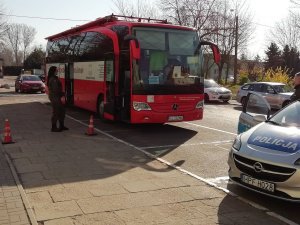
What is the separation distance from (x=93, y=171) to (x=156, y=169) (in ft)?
3.94

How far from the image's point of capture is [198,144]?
35.2 ft

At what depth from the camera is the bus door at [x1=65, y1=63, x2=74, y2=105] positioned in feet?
59.5

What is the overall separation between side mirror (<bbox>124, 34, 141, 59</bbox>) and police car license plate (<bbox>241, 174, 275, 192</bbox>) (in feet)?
18.6

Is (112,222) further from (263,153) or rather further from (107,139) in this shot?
(107,139)

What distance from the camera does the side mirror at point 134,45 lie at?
10.9 metres

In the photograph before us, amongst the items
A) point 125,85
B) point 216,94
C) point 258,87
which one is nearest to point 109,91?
point 125,85

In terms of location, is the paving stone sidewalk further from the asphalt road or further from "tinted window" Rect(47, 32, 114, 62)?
"tinted window" Rect(47, 32, 114, 62)

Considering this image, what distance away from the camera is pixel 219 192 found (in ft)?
21.7

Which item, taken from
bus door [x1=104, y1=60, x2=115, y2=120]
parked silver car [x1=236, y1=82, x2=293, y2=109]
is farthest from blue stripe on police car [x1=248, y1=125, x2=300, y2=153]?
parked silver car [x1=236, y1=82, x2=293, y2=109]

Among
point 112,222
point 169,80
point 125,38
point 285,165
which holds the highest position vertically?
point 125,38

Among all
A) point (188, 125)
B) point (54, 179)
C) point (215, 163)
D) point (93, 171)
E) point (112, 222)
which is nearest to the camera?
point (112, 222)

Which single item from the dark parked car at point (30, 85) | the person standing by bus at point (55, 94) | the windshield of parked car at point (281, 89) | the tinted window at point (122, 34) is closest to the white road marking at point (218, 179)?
the tinted window at point (122, 34)

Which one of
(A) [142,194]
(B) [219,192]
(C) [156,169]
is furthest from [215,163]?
(A) [142,194]

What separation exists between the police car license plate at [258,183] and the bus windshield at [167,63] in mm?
6125
